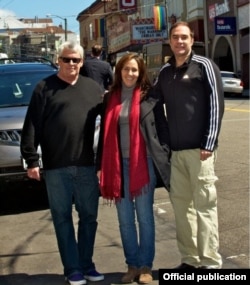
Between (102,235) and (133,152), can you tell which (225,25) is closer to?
(102,235)

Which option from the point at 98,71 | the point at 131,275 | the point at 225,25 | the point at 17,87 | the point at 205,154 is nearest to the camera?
the point at 205,154

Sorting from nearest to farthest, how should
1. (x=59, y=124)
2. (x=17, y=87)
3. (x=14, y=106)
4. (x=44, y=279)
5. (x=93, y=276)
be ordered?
1. (x=59, y=124)
2. (x=93, y=276)
3. (x=44, y=279)
4. (x=14, y=106)
5. (x=17, y=87)

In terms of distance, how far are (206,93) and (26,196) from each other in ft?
13.7

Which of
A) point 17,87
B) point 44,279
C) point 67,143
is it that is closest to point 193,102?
point 67,143

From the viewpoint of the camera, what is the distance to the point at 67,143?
167 inches

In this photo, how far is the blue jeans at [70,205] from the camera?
4.29m

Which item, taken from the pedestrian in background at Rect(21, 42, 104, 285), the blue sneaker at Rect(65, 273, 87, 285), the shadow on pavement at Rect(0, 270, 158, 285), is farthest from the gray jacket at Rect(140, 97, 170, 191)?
the blue sneaker at Rect(65, 273, 87, 285)

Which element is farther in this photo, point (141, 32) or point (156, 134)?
point (141, 32)

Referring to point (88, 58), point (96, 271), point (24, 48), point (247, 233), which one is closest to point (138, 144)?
point (96, 271)

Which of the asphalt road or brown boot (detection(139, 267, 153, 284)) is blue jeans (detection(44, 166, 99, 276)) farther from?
brown boot (detection(139, 267, 153, 284))

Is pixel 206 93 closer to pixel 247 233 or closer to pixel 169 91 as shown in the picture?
pixel 169 91

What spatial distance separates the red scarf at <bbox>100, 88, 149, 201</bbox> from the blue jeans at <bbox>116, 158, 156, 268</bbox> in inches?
2.0

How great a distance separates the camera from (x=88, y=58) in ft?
29.5

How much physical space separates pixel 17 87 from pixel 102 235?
10.1ft
